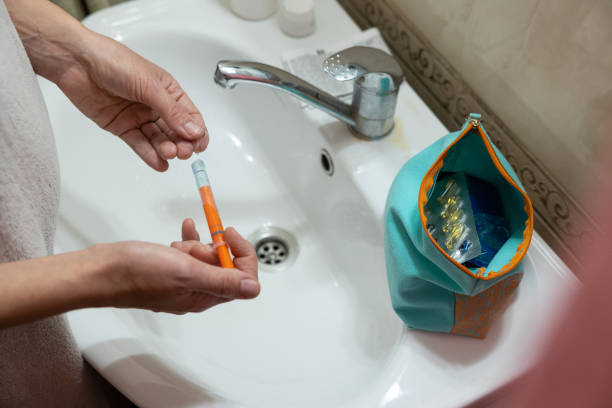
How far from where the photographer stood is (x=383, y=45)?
2.52 ft

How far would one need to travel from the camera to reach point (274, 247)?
0.78 m

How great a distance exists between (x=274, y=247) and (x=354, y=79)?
12.2 inches

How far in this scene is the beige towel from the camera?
41 centimetres

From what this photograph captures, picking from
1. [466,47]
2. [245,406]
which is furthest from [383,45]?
[245,406]

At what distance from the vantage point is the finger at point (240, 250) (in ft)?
1.58

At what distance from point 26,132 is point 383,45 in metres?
0.53

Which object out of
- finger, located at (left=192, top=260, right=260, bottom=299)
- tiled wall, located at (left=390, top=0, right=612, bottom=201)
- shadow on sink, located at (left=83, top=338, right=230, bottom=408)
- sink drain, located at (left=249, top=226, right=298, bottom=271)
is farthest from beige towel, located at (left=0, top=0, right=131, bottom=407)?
tiled wall, located at (left=390, top=0, right=612, bottom=201)

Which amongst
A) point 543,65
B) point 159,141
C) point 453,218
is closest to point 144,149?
point 159,141

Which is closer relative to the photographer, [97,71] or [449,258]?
[449,258]

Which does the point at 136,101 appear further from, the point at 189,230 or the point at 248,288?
the point at 248,288

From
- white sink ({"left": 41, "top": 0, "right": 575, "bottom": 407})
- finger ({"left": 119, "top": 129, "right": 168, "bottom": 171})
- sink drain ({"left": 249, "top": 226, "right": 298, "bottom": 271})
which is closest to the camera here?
white sink ({"left": 41, "top": 0, "right": 575, "bottom": 407})

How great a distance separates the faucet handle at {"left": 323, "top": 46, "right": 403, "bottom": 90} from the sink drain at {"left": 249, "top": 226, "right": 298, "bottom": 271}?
304 millimetres

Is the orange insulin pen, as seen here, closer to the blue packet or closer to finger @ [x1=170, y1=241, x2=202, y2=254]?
finger @ [x1=170, y1=241, x2=202, y2=254]

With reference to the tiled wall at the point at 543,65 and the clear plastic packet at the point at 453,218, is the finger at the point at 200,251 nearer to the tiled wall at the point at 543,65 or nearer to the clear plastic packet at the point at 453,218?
the clear plastic packet at the point at 453,218
